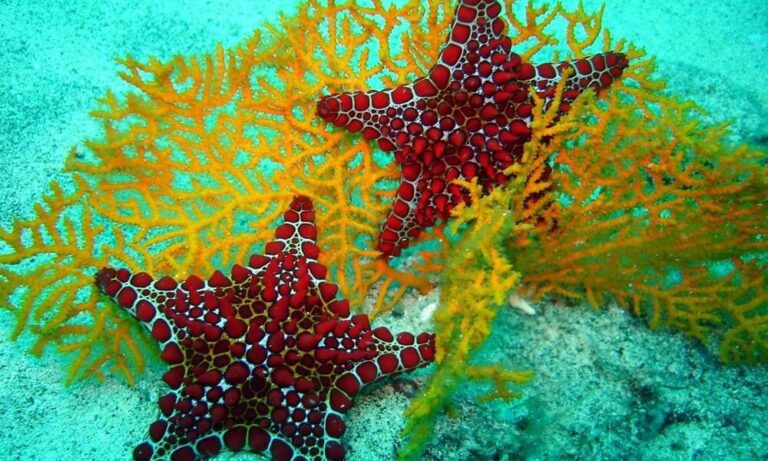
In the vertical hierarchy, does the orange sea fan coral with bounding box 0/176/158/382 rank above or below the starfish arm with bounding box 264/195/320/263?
below

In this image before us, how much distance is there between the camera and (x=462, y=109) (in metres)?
3.69

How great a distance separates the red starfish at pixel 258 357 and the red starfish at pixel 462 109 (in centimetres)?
106

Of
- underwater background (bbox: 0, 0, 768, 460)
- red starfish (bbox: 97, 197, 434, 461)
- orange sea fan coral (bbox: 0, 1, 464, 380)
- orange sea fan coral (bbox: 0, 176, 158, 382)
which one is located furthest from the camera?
orange sea fan coral (bbox: 0, 1, 464, 380)

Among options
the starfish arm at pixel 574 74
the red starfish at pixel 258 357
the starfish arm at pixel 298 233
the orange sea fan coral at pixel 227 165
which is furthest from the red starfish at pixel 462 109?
the red starfish at pixel 258 357

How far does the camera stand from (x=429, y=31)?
14.1 ft

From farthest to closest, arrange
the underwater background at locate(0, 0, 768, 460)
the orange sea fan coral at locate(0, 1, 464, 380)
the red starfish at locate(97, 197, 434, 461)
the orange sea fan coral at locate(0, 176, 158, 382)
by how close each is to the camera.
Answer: the orange sea fan coral at locate(0, 1, 464, 380)
the orange sea fan coral at locate(0, 176, 158, 382)
the underwater background at locate(0, 0, 768, 460)
the red starfish at locate(97, 197, 434, 461)

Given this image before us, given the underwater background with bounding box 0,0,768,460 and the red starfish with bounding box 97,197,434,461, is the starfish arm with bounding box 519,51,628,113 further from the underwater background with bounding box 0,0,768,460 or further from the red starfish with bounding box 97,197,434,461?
the red starfish with bounding box 97,197,434,461

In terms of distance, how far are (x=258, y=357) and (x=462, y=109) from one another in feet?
6.84

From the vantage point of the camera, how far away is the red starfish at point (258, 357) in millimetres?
3100

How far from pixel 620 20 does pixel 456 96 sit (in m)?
4.96

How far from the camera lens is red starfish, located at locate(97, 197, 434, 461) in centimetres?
310

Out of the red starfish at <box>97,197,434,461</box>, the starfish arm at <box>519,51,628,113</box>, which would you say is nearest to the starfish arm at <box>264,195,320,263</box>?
the red starfish at <box>97,197,434,461</box>

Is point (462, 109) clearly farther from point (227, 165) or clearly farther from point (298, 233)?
point (227, 165)

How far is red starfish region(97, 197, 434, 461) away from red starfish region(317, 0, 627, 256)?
41.6 inches
